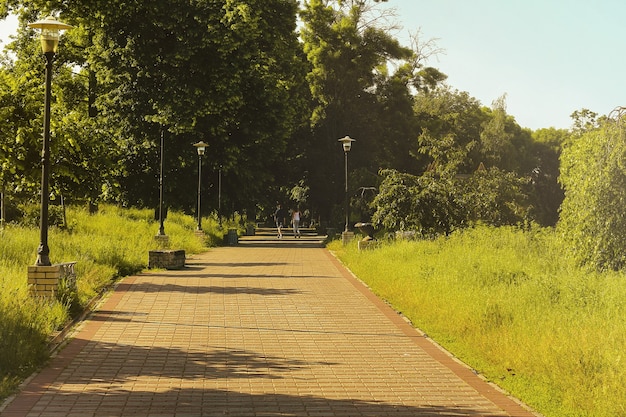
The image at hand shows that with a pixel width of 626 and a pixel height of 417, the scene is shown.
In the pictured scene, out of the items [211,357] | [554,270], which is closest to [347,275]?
[554,270]

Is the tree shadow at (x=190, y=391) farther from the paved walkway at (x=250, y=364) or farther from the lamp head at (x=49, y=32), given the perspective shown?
the lamp head at (x=49, y=32)

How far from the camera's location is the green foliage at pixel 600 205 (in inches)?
608

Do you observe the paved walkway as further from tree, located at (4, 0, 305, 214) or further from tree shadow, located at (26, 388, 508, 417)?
tree, located at (4, 0, 305, 214)

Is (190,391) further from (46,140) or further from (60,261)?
(60,261)

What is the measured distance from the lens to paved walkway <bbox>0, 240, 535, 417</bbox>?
27.0 feet

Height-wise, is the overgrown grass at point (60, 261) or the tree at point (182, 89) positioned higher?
the tree at point (182, 89)

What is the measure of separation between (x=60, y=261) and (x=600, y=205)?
11.9 m

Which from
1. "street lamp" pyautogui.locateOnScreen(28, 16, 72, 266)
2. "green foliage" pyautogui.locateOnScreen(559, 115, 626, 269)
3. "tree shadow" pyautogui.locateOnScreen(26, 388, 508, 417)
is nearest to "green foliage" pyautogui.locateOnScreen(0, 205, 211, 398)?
"street lamp" pyautogui.locateOnScreen(28, 16, 72, 266)

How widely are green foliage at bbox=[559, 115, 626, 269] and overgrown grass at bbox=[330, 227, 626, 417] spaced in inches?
17.0

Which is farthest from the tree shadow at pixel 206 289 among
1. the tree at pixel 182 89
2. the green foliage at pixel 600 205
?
the tree at pixel 182 89

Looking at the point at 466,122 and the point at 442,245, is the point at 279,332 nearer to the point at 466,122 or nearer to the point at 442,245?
the point at 442,245

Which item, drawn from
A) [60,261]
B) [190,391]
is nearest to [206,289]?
[60,261]

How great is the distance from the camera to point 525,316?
12.6 m

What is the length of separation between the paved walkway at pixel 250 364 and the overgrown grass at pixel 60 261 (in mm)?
368
